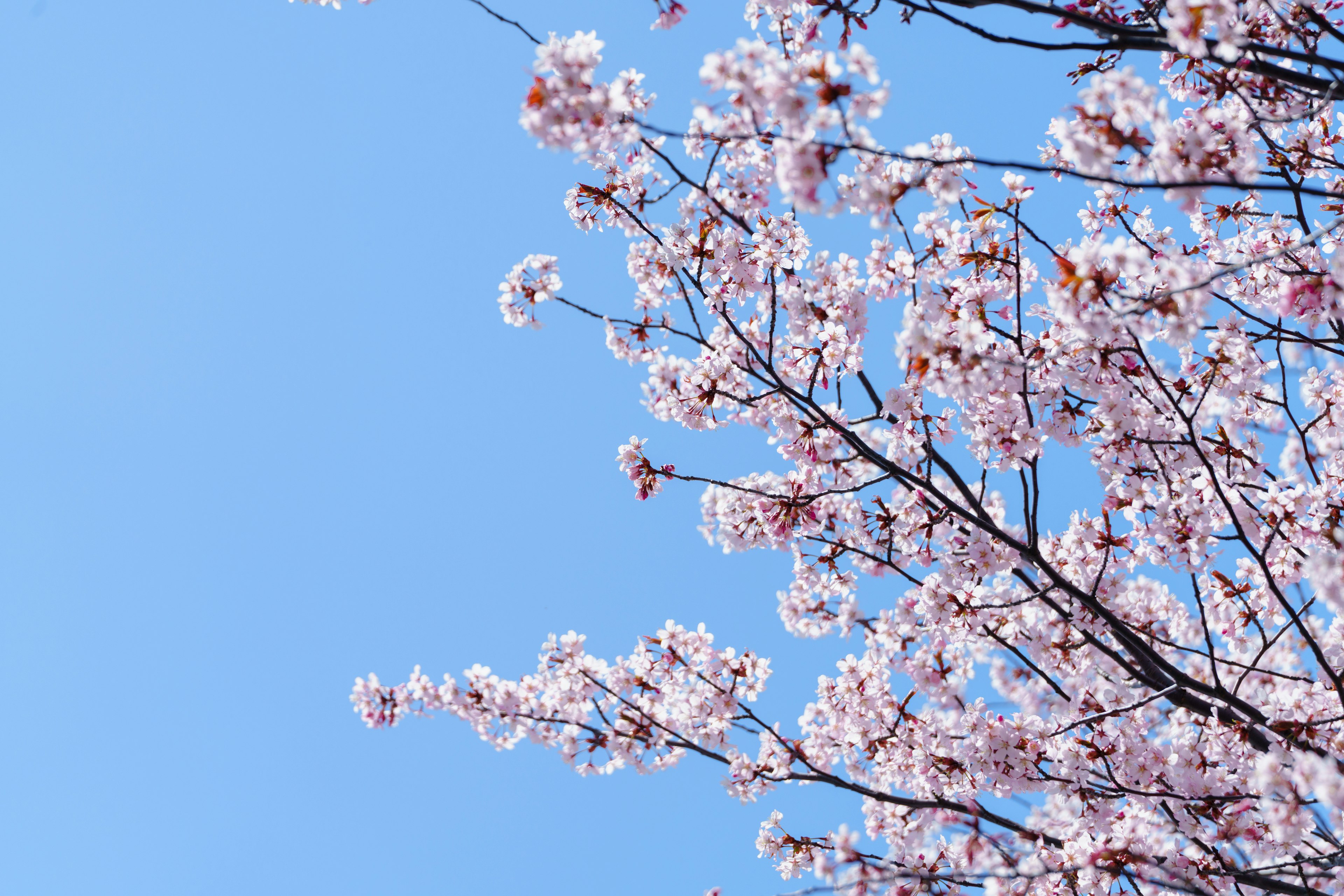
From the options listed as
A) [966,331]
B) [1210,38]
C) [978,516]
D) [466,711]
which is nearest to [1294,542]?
[978,516]

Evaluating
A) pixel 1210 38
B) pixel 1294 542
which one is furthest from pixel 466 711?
pixel 1210 38

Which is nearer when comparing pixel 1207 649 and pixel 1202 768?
pixel 1207 649

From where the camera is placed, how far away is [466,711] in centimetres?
745

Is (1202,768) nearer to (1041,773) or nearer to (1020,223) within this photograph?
(1041,773)

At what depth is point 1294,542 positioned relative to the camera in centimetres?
518

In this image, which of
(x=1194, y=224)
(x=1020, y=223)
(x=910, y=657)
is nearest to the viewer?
(x=1020, y=223)

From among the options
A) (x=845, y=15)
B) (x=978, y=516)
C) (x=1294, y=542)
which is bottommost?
(x=1294, y=542)

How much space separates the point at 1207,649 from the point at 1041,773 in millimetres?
1443

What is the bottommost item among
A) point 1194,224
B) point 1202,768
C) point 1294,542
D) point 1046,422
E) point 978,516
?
point 1202,768

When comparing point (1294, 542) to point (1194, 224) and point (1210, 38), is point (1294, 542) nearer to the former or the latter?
point (1194, 224)

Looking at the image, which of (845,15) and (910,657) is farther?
(910,657)

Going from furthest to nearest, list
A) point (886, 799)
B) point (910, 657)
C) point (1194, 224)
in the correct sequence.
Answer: point (910, 657), point (1194, 224), point (886, 799)

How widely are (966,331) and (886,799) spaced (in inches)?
131

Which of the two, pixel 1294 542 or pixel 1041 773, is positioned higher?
pixel 1294 542
